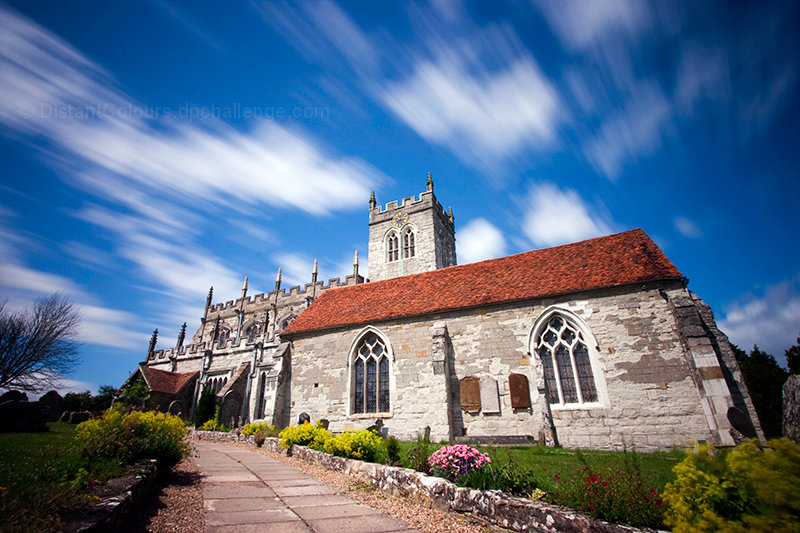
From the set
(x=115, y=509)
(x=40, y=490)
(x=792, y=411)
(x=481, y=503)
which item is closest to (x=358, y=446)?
(x=481, y=503)

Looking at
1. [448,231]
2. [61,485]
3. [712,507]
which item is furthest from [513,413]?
[448,231]

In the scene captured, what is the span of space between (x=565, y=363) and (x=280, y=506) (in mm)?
11063

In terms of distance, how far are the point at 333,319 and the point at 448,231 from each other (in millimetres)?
21985

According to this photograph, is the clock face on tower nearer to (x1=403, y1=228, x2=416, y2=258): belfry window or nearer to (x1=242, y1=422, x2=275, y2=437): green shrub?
(x1=403, y1=228, x2=416, y2=258): belfry window

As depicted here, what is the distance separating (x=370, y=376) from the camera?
16.4 m

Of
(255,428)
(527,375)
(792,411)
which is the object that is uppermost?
(527,375)

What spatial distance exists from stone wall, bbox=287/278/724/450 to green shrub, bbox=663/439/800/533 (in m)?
9.26

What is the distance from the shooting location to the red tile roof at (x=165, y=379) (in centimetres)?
2643

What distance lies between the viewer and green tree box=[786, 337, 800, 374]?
58.7 ft

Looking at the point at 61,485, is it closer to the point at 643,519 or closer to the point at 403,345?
the point at 643,519

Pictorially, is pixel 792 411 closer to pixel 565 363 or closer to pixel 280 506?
pixel 280 506

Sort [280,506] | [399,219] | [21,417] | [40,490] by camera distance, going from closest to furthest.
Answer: [40,490]
[280,506]
[21,417]
[399,219]

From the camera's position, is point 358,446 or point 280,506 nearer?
point 280,506

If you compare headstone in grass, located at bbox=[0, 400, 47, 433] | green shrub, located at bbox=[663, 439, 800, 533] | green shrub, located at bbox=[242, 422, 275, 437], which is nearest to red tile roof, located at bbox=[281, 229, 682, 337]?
green shrub, located at bbox=[242, 422, 275, 437]
